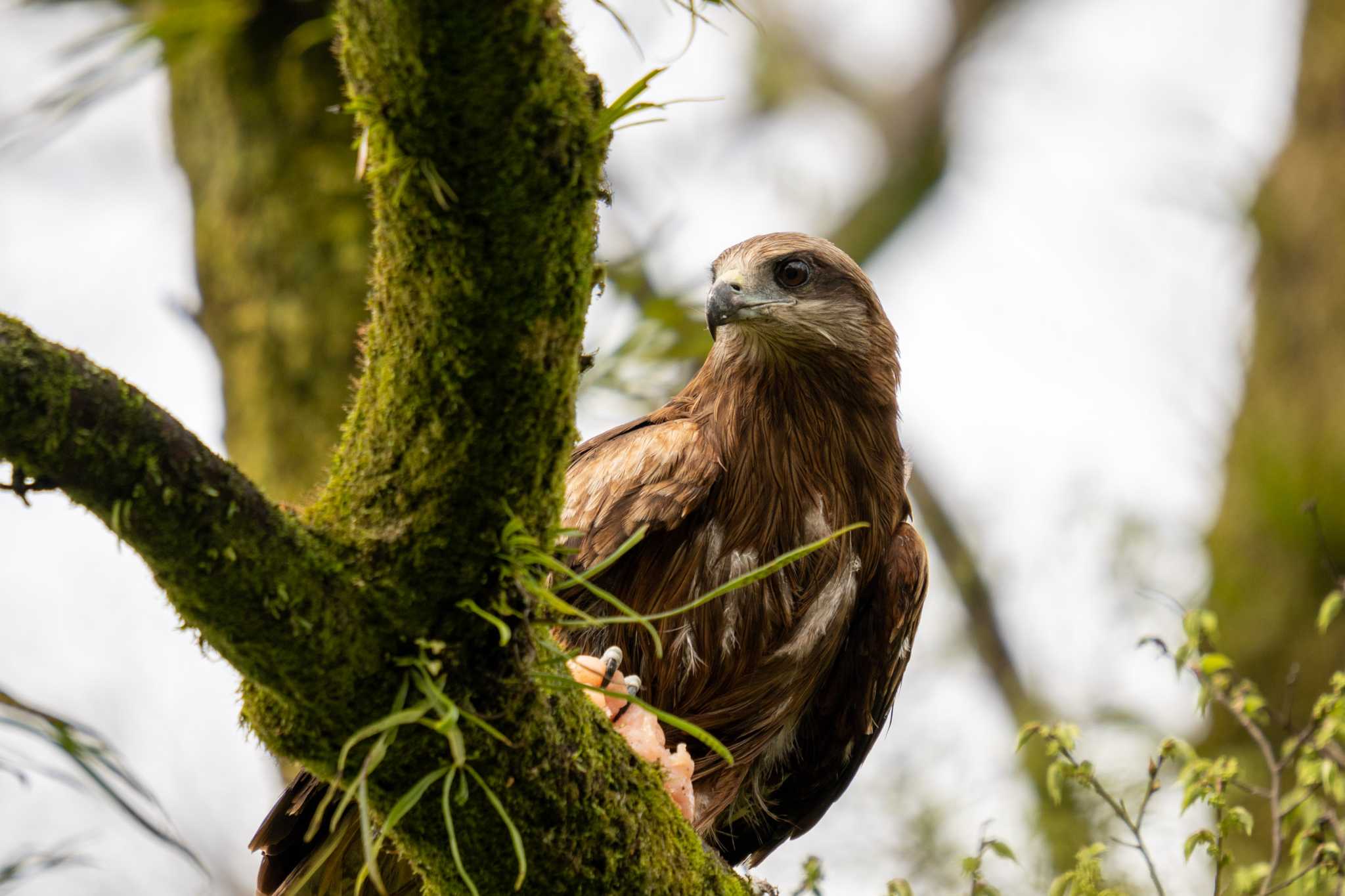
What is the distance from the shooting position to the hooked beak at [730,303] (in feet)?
14.3

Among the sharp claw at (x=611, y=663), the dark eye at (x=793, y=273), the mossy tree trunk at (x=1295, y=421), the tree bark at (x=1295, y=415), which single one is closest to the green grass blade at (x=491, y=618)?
the sharp claw at (x=611, y=663)

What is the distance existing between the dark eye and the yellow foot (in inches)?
62.5

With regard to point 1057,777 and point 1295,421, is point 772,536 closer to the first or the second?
point 1057,777

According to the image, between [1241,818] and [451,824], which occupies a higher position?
[451,824]

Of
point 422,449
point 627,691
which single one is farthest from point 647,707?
point 627,691

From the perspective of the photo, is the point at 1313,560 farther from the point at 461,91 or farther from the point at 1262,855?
the point at 461,91

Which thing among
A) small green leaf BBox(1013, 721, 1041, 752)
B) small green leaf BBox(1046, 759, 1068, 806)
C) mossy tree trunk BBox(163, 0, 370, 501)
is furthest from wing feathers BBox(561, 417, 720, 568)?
mossy tree trunk BBox(163, 0, 370, 501)

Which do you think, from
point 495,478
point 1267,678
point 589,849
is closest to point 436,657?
point 495,478

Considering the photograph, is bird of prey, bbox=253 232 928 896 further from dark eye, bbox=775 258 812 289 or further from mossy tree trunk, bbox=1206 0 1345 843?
mossy tree trunk, bbox=1206 0 1345 843

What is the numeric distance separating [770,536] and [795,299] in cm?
82

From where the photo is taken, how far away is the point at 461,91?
1995 millimetres

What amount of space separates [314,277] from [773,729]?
302 cm

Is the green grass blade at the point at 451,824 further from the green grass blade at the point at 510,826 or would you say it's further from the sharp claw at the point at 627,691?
the sharp claw at the point at 627,691

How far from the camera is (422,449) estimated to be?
7.44ft
